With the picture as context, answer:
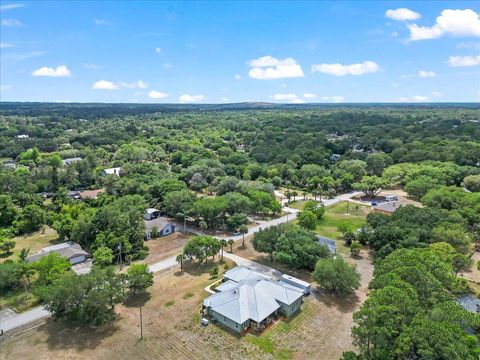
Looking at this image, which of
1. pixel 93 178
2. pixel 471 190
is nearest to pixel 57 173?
pixel 93 178

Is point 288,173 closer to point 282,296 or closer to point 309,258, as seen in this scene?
point 309,258

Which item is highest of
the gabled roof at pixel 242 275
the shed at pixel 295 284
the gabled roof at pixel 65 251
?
the gabled roof at pixel 65 251

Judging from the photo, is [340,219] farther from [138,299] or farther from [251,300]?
[138,299]

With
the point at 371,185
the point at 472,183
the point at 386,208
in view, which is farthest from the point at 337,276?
the point at 472,183

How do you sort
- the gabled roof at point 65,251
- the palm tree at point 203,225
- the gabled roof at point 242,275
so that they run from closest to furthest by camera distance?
the gabled roof at point 242,275 < the gabled roof at point 65,251 < the palm tree at point 203,225

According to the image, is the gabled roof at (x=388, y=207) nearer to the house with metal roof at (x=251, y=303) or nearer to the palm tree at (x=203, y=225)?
the palm tree at (x=203, y=225)

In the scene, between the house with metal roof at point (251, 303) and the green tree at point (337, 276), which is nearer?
the house with metal roof at point (251, 303)

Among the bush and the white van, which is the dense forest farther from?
the white van

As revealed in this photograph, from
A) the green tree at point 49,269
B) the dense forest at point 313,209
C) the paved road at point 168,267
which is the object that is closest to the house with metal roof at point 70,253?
the dense forest at point 313,209
